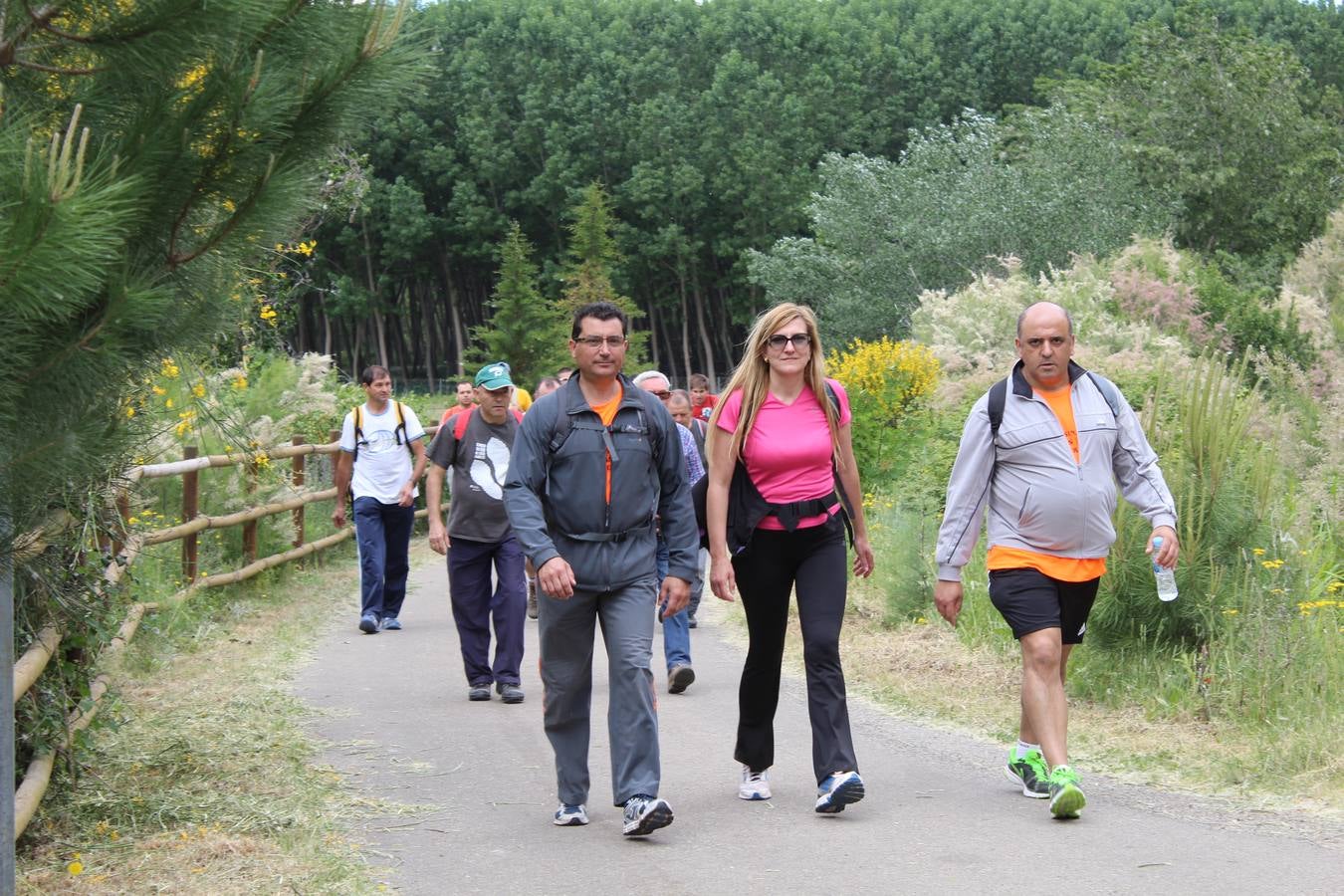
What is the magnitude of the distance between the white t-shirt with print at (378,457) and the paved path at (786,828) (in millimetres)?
3899

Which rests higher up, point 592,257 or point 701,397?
point 592,257

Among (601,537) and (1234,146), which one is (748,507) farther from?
(1234,146)

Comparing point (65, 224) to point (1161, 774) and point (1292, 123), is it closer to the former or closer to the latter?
point (1161, 774)

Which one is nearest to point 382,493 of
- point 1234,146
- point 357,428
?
point 357,428

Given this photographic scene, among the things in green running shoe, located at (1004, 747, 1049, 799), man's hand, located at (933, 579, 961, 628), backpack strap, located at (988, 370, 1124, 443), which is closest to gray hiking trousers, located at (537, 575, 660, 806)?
man's hand, located at (933, 579, 961, 628)

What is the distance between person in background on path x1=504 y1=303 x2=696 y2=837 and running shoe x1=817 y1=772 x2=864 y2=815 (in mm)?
684

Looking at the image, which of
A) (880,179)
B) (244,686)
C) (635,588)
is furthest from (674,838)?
(880,179)

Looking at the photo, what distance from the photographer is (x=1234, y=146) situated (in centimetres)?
5234

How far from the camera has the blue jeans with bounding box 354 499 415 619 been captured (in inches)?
506

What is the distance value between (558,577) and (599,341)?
37.7 inches

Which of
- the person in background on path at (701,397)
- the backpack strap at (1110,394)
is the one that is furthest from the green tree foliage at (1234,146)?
the backpack strap at (1110,394)

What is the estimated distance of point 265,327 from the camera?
21922 millimetres

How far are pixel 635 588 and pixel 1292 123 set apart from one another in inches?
1996

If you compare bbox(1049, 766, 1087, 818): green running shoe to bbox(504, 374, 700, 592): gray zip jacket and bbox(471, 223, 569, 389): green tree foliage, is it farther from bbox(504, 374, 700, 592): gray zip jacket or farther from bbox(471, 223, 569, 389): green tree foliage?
bbox(471, 223, 569, 389): green tree foliage
